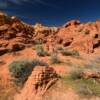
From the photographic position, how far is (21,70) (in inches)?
571

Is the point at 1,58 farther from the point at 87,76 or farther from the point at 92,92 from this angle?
the point at 92,92

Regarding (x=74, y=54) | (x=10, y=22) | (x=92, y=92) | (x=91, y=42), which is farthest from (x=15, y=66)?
(x=91, y=42)

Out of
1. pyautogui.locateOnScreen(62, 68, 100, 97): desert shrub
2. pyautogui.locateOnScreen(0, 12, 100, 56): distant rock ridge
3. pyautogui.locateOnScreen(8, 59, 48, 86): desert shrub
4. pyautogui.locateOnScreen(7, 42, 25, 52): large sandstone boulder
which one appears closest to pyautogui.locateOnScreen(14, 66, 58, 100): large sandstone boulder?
pyautogui.locateOnScreen(8, 59, 48, 86): desert shrub

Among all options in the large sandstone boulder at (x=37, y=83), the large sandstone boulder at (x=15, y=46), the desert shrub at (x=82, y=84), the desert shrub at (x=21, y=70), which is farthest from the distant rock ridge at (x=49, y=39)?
the desert shrub at (x=82, y=84)

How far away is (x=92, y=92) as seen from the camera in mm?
12719

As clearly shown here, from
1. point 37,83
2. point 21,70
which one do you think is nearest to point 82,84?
point 37,83

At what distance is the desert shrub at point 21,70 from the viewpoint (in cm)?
1407

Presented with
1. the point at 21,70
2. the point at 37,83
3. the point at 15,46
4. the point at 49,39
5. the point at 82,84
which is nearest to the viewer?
Answer: the point at 37,83

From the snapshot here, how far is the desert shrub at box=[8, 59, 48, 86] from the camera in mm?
14070

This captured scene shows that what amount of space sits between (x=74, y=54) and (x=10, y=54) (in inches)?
217

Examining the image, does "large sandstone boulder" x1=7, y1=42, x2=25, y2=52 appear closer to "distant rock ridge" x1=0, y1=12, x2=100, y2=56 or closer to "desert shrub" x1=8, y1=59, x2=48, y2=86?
"distant rock ridge" x1=0, y1=12, x2=100, y2=56

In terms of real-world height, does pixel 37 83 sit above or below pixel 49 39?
below

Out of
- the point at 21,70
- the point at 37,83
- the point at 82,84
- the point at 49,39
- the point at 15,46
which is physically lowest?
the point at 82,84

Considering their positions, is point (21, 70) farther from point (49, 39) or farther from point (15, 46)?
point (49, 39)
